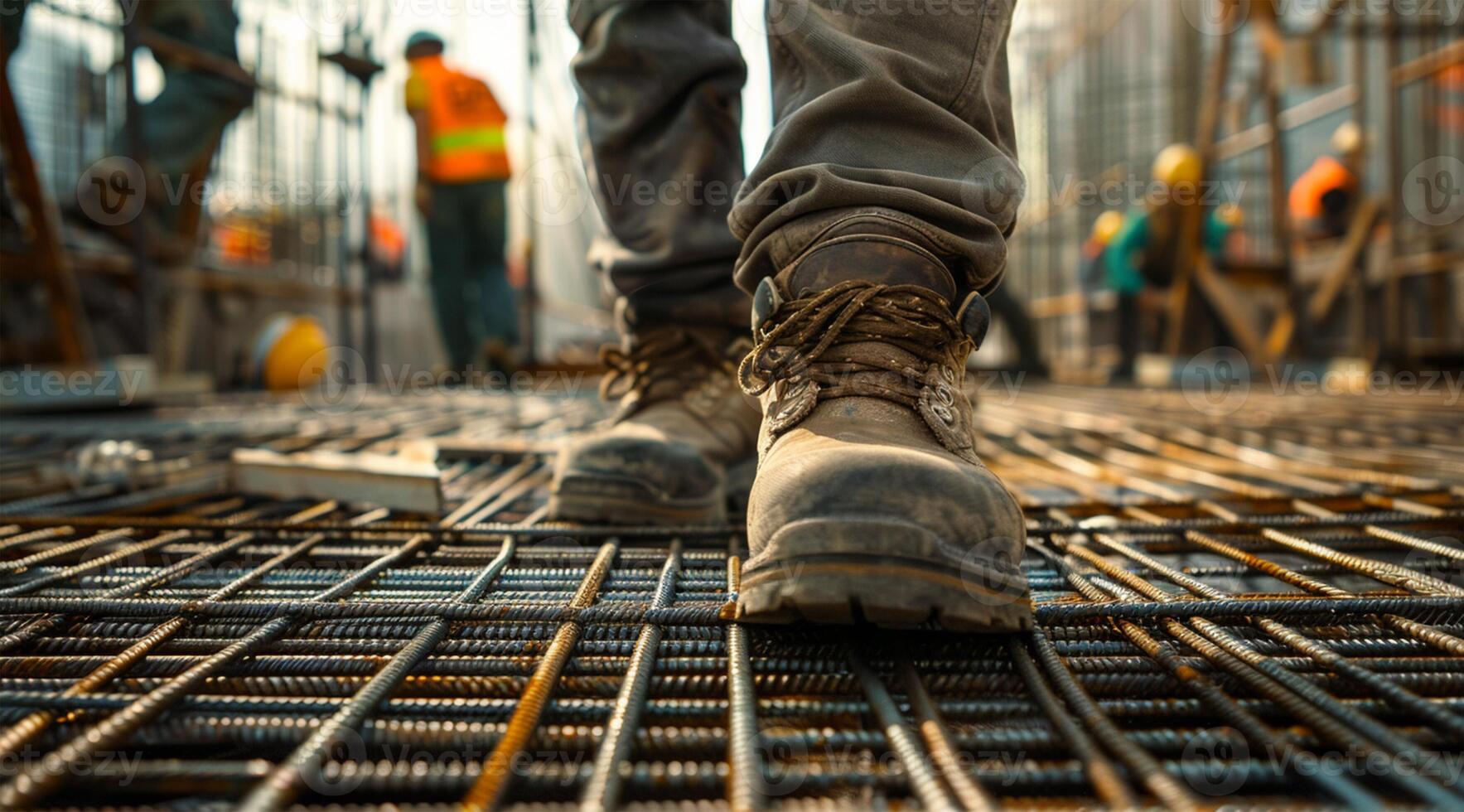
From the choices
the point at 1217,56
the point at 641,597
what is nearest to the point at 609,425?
the point at 641,597

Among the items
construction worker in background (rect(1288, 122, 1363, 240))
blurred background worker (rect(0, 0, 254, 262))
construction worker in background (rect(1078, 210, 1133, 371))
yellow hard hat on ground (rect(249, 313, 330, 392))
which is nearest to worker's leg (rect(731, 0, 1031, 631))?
blurred background worker (rect(0, 0, 254, 262))

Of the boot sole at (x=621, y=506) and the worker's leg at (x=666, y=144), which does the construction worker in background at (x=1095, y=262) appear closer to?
the worker's leg at (x=666, y=144)

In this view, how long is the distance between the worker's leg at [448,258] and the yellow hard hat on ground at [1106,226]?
471cm

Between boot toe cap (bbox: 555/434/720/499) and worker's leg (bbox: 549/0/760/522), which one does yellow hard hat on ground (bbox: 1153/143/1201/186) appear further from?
boot toe cap (bbox: 555/434/720/499)

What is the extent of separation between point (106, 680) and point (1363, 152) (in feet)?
17.6

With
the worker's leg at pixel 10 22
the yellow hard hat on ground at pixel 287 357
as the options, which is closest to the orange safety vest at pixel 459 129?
the yellow hard hat on ground at pixel 287 357

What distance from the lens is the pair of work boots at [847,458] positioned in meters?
0.54

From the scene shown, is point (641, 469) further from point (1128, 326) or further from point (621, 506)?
point (1128, 326)

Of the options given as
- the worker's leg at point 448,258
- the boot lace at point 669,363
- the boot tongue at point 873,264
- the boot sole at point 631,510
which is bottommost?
the boot sole at point 631,510

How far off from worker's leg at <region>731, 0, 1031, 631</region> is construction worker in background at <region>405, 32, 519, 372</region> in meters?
3.56

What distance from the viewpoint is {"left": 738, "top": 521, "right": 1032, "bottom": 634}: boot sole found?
1.75 feet

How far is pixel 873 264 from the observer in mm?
722

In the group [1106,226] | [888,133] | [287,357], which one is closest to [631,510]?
[888,133]

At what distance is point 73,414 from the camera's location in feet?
9.00
